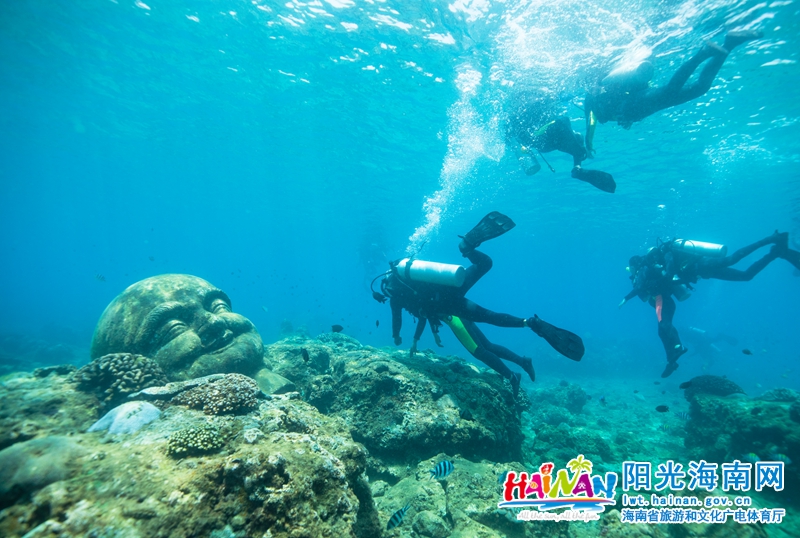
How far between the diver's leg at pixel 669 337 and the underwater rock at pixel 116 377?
44.2ft

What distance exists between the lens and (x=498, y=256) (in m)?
72.8

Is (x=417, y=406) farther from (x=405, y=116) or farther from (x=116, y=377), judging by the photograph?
(x=405, y=116)

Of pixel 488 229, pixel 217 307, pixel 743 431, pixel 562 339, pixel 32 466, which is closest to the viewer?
pixel 32 466

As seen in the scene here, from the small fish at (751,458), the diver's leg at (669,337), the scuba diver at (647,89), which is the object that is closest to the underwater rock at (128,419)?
the small fish at (751,458)

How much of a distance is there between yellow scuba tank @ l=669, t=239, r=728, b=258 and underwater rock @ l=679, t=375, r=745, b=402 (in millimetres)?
4117

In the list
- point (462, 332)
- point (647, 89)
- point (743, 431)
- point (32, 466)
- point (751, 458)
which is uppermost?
point (647, 89)

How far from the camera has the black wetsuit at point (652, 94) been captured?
25.7 ft

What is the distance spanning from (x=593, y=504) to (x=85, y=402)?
24.9 feet

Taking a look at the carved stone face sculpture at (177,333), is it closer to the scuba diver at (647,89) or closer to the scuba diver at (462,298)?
the scuba diver at (462,298)

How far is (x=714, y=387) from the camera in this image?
34.6 ft

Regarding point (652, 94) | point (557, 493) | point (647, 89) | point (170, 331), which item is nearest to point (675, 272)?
point (652, 94)

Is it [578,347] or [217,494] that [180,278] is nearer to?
[217,494]

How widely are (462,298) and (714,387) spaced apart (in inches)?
378

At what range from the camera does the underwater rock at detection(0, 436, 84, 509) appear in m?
2.31
